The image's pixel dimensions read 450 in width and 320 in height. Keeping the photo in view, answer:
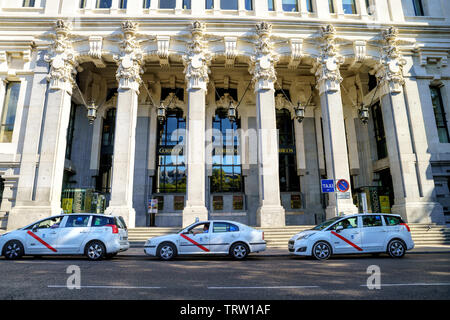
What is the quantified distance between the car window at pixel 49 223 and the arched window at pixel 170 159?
11943mm

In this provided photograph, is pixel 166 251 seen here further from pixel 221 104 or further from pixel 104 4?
pixel 104 4

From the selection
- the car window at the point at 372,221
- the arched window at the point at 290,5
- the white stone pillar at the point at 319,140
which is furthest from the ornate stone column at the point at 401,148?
the car window at the point at 372,221

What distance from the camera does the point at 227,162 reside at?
22766 mm

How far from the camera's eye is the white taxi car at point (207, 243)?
999 centimetres

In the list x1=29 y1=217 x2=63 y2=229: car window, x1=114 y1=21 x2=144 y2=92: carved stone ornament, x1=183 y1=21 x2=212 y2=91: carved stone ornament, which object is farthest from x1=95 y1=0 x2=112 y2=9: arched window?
x1=29 y1=217 x2=63 y2=229: car window

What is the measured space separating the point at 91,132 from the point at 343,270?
2123 cm

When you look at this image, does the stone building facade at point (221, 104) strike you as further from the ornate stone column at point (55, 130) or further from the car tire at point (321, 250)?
the car tire at point (321, 250)

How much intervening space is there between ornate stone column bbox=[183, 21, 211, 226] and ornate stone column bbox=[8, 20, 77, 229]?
25.1ft

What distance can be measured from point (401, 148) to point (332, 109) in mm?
5051

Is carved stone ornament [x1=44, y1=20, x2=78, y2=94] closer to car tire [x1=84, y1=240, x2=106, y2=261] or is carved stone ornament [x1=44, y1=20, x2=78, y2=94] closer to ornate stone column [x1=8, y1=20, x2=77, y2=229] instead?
ornate stone column [x1=8, y1=20, x2=77, y2=229]

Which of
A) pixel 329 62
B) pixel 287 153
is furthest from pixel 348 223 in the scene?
pixel 287 153
